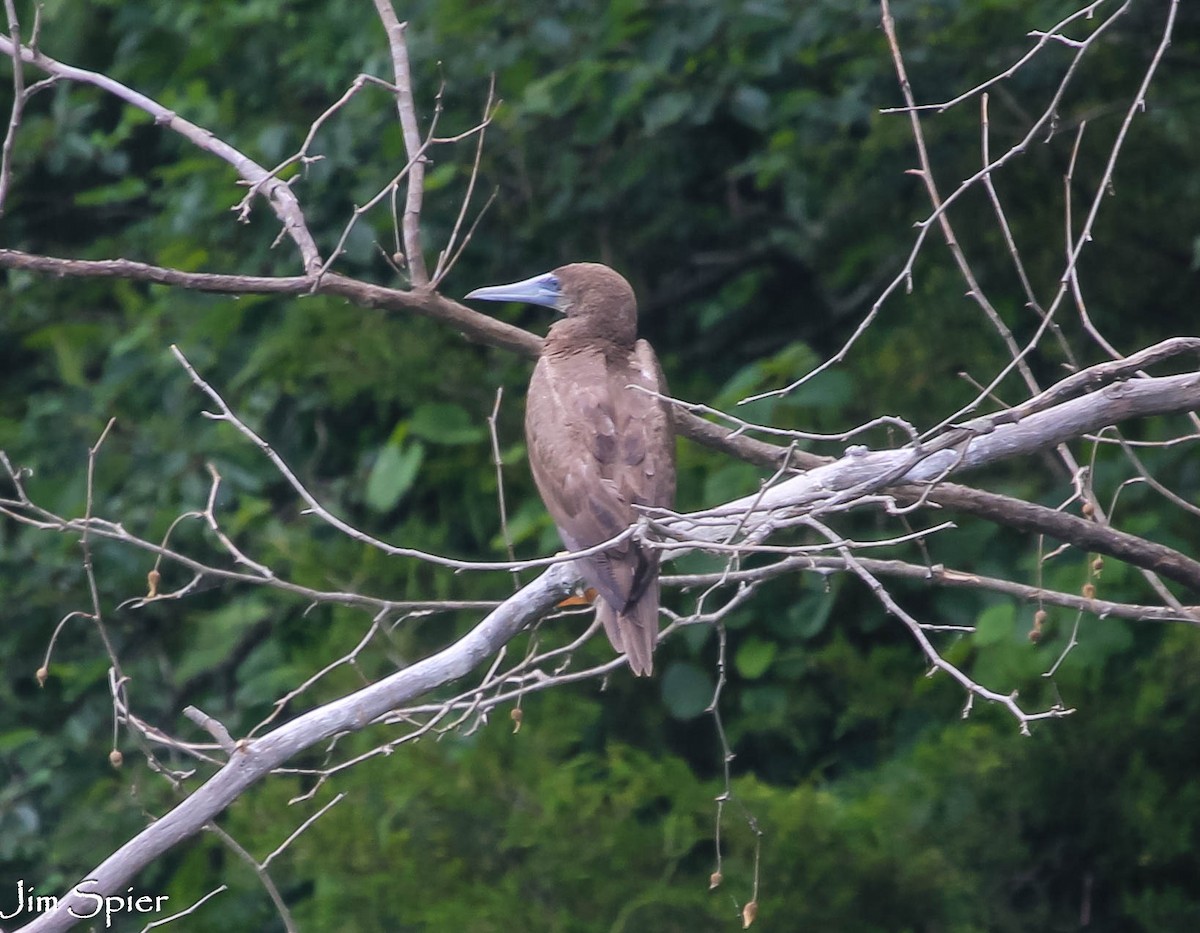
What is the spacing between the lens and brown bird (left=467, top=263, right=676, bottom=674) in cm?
313

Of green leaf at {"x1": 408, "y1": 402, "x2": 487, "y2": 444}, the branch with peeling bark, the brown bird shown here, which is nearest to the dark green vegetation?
green leaf at {"x1": 408, "y1": 402, "x2": 487, "y2": 444}

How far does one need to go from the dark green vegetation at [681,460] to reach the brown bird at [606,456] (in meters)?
0.69

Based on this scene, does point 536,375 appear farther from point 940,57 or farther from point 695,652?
point 940,57

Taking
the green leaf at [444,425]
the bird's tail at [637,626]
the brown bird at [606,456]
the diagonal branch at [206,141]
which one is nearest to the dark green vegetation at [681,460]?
the green leaf at [444,425]

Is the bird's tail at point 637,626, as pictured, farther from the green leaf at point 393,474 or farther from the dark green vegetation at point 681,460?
the green leaf at point 393,474

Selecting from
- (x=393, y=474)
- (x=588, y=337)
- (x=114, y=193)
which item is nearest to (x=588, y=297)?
(x=588, y=337)

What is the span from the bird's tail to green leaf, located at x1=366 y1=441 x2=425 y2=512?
167cm

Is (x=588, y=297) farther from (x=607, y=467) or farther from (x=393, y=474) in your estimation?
(x=393, y=474)

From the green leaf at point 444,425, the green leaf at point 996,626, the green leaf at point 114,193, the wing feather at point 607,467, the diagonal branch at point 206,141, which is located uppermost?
the diagonal branch at point 206,141

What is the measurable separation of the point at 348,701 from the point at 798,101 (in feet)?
9.78

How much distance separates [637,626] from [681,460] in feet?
4.64

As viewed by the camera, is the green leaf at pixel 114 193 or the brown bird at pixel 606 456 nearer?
the brown bird at pixel 606 456

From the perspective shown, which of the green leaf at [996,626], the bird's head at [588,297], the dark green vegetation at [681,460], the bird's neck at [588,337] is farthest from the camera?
the dark green vegetation at [681,460]

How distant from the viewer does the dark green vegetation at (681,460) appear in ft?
13.9
